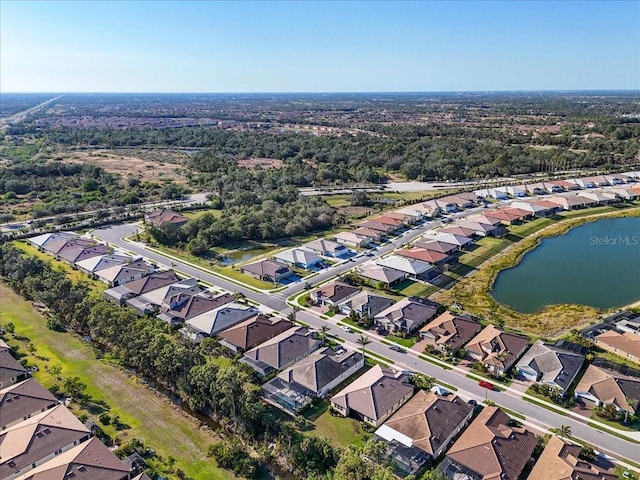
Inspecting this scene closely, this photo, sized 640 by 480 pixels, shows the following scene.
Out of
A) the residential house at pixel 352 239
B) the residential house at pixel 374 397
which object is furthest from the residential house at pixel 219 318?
the residential house at pixel 352 239

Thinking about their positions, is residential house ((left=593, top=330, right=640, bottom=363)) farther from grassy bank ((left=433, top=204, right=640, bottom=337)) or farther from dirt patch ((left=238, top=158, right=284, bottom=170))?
dirt patch ((left=238, top=158, right=284, bottom=170))

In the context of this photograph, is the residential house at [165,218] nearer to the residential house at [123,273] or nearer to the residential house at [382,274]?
the residential house at [123,273]

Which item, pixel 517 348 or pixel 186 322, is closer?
pixel 517 348

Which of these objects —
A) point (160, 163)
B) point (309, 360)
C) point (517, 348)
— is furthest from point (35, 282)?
point (160, 163)

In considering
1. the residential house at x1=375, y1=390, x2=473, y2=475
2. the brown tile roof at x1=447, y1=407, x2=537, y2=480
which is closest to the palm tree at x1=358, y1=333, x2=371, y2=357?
the residential house at x1=375, y1=390, x2=473, y2=475

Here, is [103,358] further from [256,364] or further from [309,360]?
[309,360]
